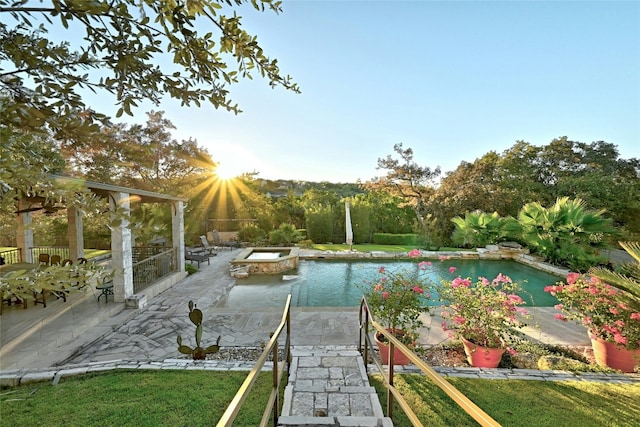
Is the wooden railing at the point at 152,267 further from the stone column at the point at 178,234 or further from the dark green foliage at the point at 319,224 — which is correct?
the dark green foliage at the point at 319,224

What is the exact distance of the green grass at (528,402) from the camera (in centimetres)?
277

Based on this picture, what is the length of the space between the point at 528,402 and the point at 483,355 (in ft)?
2.85

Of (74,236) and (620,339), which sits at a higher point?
(74,236)

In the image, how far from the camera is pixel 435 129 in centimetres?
1338

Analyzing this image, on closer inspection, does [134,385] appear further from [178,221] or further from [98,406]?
[178,221]

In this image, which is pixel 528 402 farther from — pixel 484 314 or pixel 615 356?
pixel 615 356

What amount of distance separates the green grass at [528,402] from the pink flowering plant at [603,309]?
62 centimetres

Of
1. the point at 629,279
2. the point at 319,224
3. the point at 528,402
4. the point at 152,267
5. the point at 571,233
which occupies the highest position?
the point at 319,224

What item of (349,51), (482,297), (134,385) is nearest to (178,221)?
(134,385)

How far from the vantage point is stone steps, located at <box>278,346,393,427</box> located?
Answer: 2500 millimetres

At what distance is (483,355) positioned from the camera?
392 cm

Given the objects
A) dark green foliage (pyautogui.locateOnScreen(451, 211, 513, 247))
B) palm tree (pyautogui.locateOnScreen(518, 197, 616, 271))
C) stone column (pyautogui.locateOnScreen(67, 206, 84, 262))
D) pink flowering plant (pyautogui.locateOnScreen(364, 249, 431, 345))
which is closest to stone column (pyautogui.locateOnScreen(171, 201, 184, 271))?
stone column (pyautogui.locateOnScreen(67, 206, 84, 262))

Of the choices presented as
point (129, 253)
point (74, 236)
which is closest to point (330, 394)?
point (129, 253)

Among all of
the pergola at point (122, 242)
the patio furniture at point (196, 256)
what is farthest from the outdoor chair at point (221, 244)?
the pergola at point (122, 242)
